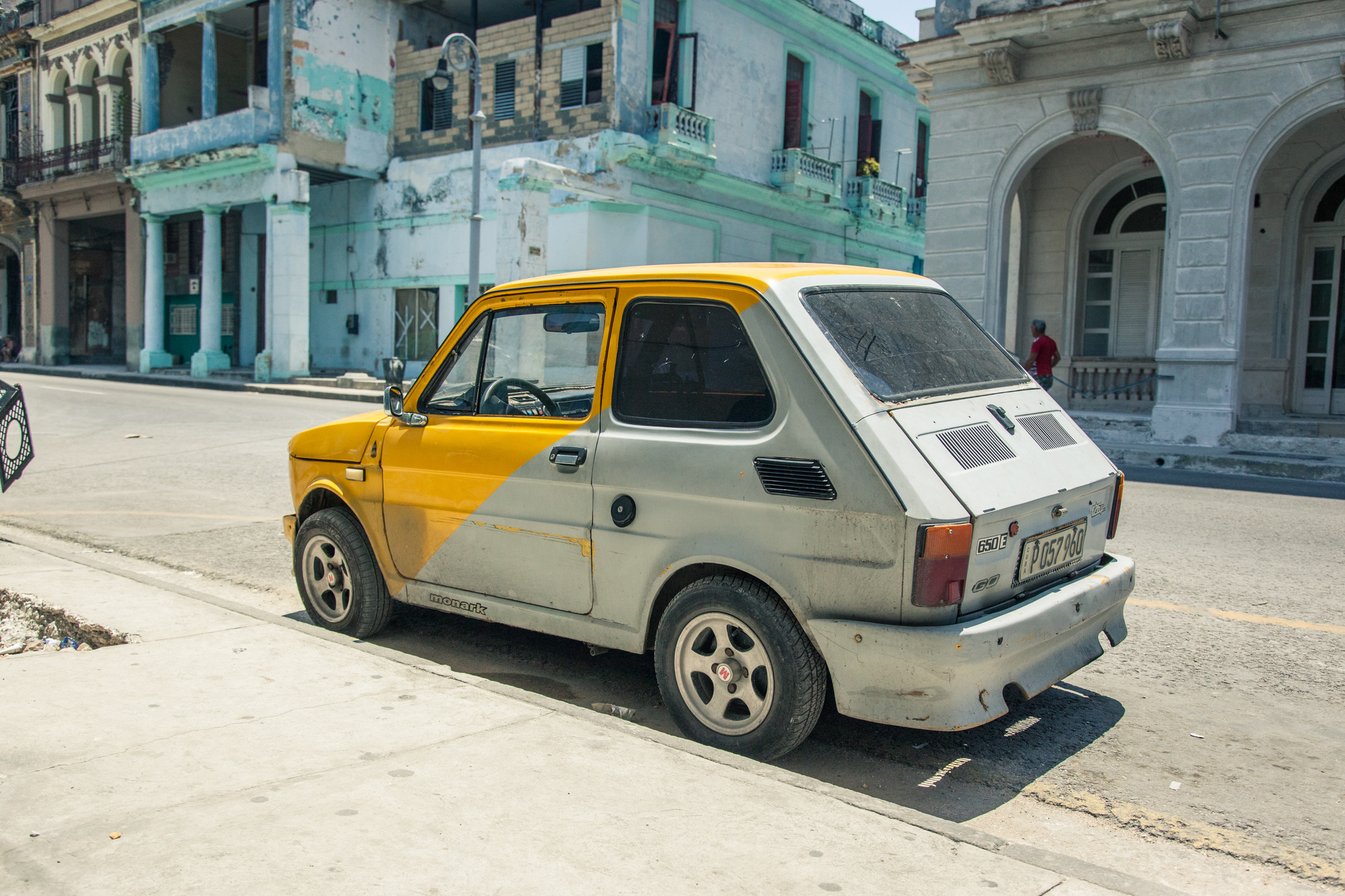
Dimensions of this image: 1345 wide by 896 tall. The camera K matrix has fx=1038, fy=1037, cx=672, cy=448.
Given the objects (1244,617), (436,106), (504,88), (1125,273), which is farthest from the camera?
(436,106)

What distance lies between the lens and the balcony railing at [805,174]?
28.2m

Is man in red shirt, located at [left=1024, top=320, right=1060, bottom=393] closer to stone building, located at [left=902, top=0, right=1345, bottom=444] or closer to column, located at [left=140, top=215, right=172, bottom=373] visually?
stone building, located at [left=902, top=0, right=1345, bottom=444]

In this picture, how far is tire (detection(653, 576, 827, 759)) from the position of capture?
11.2 ft

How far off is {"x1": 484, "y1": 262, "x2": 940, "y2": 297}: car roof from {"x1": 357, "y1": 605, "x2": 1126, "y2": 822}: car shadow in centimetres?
171

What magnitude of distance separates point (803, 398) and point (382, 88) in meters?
28.2

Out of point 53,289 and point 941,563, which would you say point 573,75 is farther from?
point 941,563

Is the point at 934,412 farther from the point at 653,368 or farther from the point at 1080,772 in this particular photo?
the point at 1080,772

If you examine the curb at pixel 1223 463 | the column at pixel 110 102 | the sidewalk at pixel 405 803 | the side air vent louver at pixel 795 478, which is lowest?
the sidewalk at pixel 405 803

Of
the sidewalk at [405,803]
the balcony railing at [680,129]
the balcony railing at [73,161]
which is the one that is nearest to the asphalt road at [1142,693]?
the sidewalk at [405,803]

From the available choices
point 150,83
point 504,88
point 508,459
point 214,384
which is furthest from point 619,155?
point 508,459

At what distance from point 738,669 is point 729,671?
38mm

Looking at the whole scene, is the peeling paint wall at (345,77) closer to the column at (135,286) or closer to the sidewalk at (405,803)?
the column at (135,286)

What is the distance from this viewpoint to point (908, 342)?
3.87 metres

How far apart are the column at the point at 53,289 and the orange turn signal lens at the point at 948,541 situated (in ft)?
132
